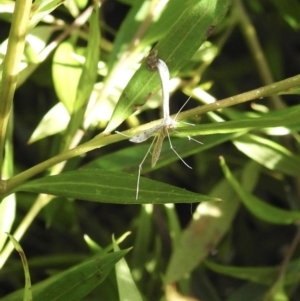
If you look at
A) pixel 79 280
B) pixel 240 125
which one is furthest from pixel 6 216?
pixel 240 125

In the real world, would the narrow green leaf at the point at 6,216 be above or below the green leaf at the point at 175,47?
below

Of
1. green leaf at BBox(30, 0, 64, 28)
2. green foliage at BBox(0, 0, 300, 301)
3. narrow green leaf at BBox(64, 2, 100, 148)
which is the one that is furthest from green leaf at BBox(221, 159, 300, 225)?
green leaf at BBox(30, 0, 64, 28)

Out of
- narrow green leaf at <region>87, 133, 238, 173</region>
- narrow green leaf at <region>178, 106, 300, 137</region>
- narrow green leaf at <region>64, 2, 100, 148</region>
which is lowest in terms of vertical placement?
narrow green leaf at <region>87, 133, 238, 173</region>

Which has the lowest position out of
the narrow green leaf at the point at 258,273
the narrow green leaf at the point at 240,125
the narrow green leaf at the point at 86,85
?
the narrow green leaf at the point at 258,273

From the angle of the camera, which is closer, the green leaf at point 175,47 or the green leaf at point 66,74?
the green leaf at point 175,47

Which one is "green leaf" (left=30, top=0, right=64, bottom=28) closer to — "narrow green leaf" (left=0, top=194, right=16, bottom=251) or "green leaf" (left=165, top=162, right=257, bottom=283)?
"narrow green leaf" (left=0, top=194, right=16, bottom=251)

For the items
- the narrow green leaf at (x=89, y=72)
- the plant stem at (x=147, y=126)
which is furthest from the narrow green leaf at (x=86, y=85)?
the plant stem at (x=147, y=126)

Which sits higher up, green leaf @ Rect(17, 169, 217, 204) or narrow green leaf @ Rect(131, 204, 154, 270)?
green leaf @ Rect(17, 169, 217, 204)

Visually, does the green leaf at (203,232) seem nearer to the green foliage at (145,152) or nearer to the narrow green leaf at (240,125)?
the green foliage at (145,152)

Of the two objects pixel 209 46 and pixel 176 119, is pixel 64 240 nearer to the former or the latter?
pixel 209 46
